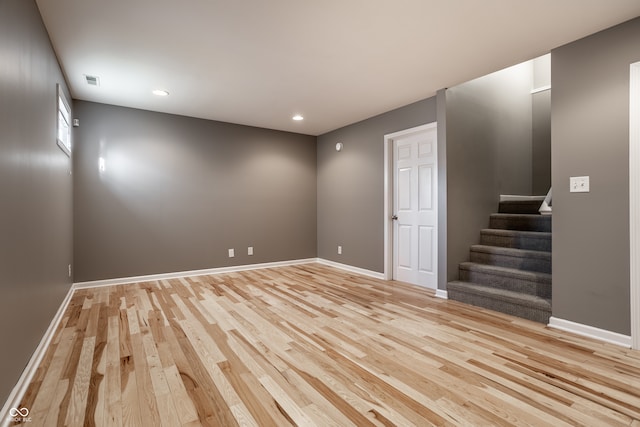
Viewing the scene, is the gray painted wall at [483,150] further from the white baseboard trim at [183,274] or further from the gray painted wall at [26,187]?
the gray painted wall at [26,187]

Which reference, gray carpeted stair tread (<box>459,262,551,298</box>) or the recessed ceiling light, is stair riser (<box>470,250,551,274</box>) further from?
the recessed ceiling light

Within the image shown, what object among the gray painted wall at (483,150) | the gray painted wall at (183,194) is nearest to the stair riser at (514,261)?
the gray painted wall at (483,150)

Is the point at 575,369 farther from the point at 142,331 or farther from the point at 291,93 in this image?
the point at 291,93

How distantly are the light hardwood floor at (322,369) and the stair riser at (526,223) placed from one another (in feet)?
4.72

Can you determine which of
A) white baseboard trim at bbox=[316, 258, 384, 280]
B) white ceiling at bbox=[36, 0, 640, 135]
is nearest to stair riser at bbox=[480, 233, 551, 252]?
white baseboard trim at bbox=[316, 258, 384, 280]

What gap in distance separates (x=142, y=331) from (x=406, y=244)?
11.3ft

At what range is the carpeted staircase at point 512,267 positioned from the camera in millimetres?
3124

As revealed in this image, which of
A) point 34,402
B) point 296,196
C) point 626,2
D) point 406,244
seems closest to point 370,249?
point 406,244

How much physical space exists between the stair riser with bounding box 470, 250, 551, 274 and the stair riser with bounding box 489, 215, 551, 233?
594 millimetres

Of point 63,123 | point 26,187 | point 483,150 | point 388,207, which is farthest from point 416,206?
point 63,123

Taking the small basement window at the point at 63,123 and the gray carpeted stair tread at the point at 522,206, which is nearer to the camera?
the small basement window at the point at 63,123

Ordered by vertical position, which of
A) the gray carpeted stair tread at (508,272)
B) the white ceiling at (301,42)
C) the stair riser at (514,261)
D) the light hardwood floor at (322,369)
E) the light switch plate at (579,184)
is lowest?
the light hardwood floor at (322,369)

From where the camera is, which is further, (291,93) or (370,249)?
(370,249)

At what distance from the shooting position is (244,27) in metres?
2.50
